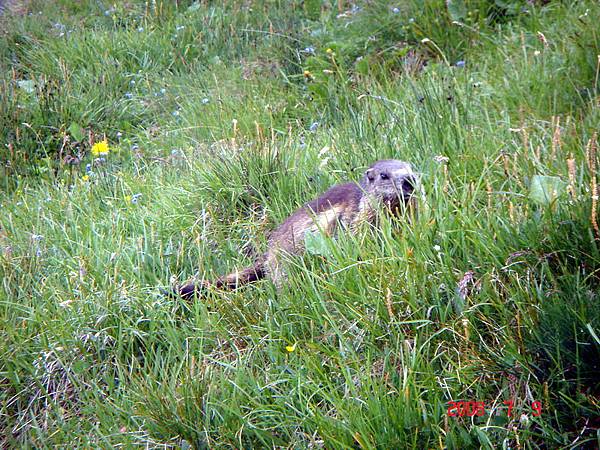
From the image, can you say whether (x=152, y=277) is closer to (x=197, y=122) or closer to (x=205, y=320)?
(x=205, y=320)

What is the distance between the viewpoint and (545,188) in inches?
125

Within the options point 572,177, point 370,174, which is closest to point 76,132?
point 370,174

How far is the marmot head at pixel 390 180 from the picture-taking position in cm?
394

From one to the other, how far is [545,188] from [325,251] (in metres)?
1.06

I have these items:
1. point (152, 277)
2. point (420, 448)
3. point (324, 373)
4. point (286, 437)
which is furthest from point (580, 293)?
point (152, 277)

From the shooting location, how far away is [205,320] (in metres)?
3.46

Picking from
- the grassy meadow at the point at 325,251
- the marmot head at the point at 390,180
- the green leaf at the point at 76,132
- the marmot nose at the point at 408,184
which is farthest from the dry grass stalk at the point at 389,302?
the green leaf at the point at 76,132

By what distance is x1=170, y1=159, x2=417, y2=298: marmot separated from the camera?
380 centimetres

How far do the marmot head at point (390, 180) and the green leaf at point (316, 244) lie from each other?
1.57 ft

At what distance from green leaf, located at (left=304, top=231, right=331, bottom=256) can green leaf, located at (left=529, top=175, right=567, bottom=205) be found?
986mm

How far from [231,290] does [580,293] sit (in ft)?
5.63

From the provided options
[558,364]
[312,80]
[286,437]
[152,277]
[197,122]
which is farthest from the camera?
[312,80]
